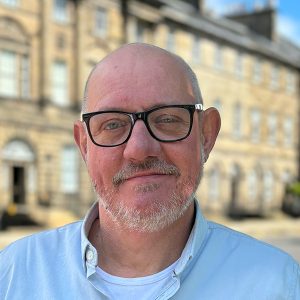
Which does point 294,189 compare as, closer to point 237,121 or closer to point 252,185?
point 252,185

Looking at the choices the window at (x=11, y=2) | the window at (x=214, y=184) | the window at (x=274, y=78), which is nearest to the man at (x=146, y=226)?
the window at (x=11, y=2)

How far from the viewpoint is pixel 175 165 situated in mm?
2105

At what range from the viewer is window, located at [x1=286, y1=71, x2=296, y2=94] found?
41.0m

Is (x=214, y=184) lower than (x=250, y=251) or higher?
lower

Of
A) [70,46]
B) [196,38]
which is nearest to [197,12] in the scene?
[196,38]

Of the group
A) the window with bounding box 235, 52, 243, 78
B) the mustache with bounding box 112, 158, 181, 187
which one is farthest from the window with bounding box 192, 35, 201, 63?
the mustache with bounding box 112, 158, 181, 187

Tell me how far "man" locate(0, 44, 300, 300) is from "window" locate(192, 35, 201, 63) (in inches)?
1199

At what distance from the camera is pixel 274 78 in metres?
39.7

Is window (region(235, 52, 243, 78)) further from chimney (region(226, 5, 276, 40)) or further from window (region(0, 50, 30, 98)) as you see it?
window (region(0, 50, 30, 98))

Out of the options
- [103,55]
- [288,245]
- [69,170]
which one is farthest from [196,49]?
[288,245]

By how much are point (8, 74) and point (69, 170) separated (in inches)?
176

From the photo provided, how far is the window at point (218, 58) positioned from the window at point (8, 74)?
1355cm

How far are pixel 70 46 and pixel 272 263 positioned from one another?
24.1m

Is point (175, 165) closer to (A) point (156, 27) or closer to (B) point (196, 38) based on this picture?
(A) point (156, 27)
